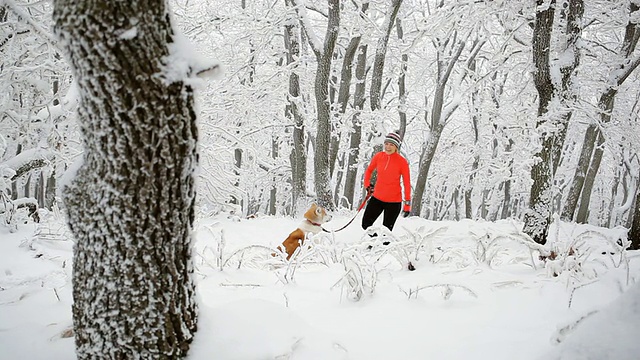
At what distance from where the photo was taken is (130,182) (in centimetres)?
113

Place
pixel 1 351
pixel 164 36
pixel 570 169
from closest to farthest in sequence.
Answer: pixel 164 36 → pixel 1 351 → pixel 570 169

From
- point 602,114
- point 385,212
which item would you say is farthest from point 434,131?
point 385,212

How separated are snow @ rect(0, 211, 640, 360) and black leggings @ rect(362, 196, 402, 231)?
1.80 metres

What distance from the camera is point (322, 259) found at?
3039mm

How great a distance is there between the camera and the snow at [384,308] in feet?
4.44

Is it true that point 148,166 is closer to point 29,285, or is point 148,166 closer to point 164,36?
point 164,36

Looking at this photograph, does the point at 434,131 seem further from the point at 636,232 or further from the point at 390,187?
the point at 636,232

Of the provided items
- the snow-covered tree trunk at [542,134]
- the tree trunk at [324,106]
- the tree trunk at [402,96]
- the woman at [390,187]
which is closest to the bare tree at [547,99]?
the snow-covered tree trunk at [542,134]

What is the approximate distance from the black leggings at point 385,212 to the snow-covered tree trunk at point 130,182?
3.97 m

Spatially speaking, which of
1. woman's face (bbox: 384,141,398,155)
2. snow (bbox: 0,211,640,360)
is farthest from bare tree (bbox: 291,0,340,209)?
snow (bbox: 0,211,640,360)

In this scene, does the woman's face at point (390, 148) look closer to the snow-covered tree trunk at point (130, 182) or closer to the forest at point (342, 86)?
the forest at point (342, 86)

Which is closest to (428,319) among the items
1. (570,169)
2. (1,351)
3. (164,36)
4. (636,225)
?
(164,36)

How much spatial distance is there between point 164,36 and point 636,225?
4739 millimetres

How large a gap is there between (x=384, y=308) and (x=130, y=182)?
153cm
